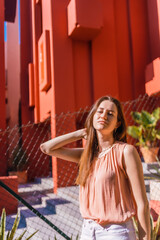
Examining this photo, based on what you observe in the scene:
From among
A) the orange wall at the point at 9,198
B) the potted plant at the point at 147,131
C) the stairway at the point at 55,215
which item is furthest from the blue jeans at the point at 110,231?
the potted plant at the point at 147,131

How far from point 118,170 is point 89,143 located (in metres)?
0.24

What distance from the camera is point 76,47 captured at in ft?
22.1

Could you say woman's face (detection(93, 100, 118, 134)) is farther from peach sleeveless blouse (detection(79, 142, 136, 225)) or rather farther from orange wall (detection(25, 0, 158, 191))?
orange wall (detection(25, 0, 158, 191))

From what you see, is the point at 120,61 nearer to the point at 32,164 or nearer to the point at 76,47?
the point at 76,47

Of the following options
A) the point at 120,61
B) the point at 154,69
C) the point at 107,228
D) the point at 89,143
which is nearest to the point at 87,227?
the point at 107,228

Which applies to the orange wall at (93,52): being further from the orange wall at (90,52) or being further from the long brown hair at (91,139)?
the long brown hair at (91,139)

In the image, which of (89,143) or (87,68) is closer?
(89,143)

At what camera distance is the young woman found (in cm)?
118

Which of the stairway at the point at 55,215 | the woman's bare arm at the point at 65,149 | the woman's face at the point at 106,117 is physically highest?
the woman's face at the point at 106,117

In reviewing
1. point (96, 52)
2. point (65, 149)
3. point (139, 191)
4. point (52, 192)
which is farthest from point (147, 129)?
point (139, 191)

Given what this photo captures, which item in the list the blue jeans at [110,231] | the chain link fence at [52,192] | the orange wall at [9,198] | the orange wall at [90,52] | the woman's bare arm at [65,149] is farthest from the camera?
the orange wall at [90,52]

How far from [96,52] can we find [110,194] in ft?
19.3

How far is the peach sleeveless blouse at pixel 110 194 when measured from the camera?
3.91ft

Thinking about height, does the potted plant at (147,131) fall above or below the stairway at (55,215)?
above
